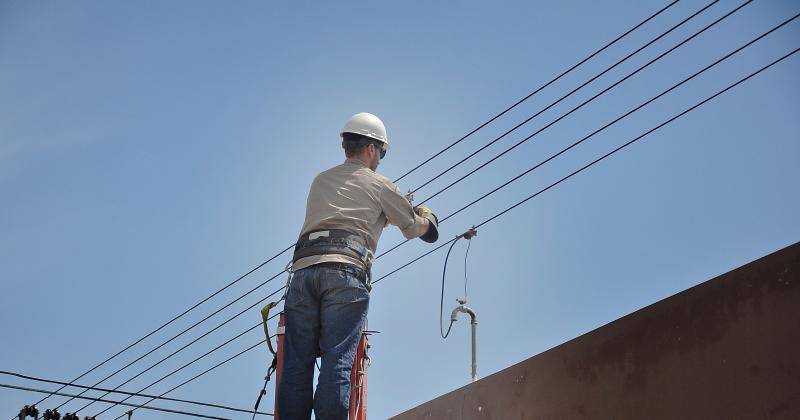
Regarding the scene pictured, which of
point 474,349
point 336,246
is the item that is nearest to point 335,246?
point 336,246

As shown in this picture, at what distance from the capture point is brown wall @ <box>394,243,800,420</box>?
4.62m

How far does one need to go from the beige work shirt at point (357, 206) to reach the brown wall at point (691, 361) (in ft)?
3.69

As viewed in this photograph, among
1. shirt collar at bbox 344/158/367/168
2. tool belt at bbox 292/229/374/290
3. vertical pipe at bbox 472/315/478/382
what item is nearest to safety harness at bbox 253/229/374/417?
tool belt at bbox 292/229/374/290

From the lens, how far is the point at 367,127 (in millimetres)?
6367

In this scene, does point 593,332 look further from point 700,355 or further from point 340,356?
point 340,356

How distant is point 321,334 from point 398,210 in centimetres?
90

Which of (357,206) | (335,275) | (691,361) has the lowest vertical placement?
(691,361)

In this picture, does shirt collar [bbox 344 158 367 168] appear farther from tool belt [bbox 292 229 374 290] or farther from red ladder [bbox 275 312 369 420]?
red ladder [bbox 275 312 369 420]

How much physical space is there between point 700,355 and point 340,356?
1.83 m

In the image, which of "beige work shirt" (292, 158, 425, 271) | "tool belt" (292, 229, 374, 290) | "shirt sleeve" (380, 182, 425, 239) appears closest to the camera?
"tool belt" (292, 229, 374, 290)

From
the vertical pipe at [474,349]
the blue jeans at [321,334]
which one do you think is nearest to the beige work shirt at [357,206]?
the blue jeans at [321,334]

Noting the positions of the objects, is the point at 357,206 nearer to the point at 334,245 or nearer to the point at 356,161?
the point at 334,245

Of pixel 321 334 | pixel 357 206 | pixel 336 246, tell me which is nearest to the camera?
pixel 321 334

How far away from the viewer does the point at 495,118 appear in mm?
9641
